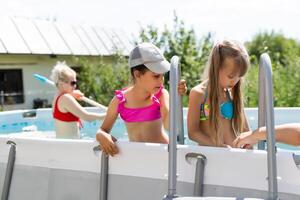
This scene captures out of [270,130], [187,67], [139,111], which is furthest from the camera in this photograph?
[187,67]

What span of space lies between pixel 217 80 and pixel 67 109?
2.17 meters

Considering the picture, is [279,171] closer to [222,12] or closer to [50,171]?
[50,171]

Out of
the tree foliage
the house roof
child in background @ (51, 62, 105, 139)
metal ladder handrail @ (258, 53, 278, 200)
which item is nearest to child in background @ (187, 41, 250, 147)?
metal ladder handrail @ (258, 53, 278, 200)

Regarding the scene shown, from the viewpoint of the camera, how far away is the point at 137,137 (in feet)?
8.99

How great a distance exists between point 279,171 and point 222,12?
46.7ft

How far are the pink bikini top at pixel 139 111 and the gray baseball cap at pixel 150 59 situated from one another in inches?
8.2

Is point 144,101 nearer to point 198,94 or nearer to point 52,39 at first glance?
point 198,94

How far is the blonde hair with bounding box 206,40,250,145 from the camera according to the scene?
2330 millimetres

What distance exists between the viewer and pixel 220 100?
251cm

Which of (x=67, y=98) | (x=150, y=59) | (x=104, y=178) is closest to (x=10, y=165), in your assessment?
(x=104, y=178)

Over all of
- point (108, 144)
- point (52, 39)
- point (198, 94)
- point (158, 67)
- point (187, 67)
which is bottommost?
point (108, 144)

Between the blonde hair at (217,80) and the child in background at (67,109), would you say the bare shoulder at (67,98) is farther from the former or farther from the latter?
the blonde hair at (217,80)

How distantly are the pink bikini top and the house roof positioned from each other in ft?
32.6

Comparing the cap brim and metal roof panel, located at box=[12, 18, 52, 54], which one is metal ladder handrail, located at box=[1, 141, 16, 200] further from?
metal roof panel, located at box=[12, 18, 52, 54]
